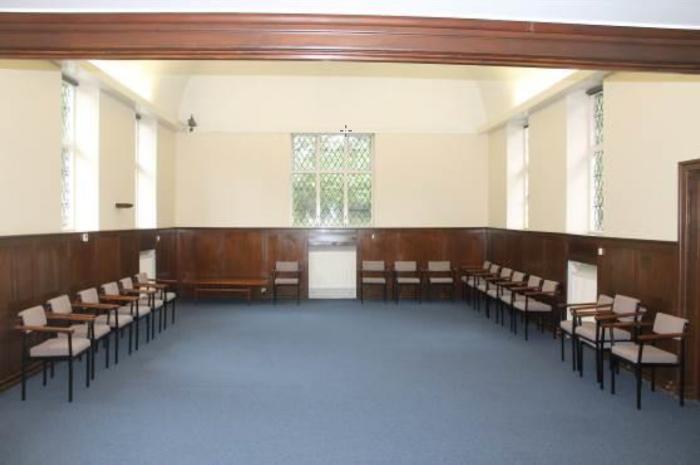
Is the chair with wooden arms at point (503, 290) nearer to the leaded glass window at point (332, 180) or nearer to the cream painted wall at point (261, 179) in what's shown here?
the cream painted wall at point (261, 179)

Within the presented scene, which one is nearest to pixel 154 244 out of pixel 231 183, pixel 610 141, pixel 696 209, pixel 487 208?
pixel 231 183

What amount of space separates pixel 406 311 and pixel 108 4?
24.6 feet

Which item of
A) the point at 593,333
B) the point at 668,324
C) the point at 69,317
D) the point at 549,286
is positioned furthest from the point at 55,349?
the point at 549,286

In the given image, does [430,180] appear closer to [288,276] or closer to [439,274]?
[439,274]

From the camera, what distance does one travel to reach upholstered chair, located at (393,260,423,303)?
10234 millimetres

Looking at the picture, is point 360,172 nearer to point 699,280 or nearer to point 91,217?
point 91,217

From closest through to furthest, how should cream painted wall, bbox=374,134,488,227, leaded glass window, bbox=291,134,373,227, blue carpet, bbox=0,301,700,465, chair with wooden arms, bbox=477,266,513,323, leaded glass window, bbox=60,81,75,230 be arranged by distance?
blue carpet, bbox=0,301,700,465
leaded glass window, bbox=60,81,75,230
chair with wooden arms, bbox=477,266,513,323
cream painted wall, bbox=374,134,488,227
leaded glass window, bbox=291,134,373,227

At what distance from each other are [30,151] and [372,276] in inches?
255

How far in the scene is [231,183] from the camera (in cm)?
1053

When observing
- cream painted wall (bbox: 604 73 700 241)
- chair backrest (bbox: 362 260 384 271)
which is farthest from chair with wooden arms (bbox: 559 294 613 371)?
chair backrest (bbox: 362 260 384 271)

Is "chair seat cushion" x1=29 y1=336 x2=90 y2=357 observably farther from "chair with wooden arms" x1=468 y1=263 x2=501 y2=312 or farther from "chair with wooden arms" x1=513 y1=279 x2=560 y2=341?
"chair with wooden arms" x1=468 y1=263 x2=501 y2=312

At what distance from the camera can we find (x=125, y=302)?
6797 mm

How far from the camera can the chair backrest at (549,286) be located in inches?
276

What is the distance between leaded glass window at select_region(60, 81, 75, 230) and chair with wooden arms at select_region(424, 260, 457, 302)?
6.15 m
